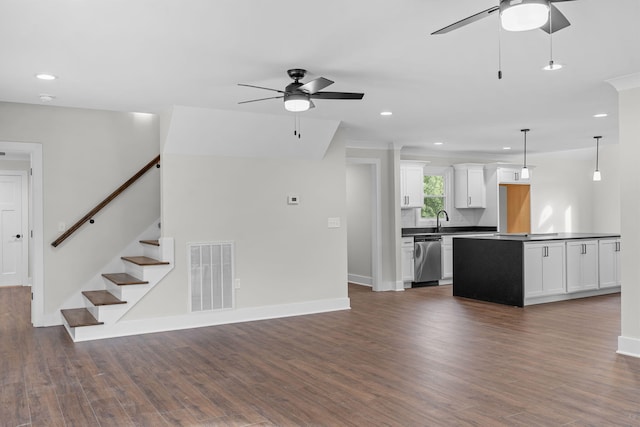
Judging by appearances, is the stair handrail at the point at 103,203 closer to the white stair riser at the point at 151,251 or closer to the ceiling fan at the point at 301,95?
the white stair riser at the point at 151,251

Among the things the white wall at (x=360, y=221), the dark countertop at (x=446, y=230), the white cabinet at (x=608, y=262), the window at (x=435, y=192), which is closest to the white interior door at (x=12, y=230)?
the white wall at (x=360, y=221)

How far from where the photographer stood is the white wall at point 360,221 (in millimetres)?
9211

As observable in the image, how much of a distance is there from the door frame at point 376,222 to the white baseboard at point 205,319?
1.74 m

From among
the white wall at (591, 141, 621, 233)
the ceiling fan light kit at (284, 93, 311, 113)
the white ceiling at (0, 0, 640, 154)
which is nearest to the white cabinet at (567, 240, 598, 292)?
the white ceiling at (0, 0, 640, 154)

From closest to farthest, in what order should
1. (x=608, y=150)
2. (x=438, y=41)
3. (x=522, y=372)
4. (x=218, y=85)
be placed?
(x=438, y=41) → (x=522, y=372) → (x=218, y=85) → (x=608, y=150)

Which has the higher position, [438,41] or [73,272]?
[438,41]

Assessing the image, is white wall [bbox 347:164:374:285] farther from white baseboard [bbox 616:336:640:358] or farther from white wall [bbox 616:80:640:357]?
white baseboard [bbox 616:336:640:358]

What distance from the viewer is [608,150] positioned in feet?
38.4

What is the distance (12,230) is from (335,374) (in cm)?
790

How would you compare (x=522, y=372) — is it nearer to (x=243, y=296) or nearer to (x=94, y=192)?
(x=243, y=296)

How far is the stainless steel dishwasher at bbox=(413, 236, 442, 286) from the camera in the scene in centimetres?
903

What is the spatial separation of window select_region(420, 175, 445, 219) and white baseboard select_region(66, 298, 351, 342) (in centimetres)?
373

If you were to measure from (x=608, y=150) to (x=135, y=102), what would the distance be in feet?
34.8

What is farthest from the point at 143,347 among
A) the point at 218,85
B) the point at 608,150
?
the point at 608,150
